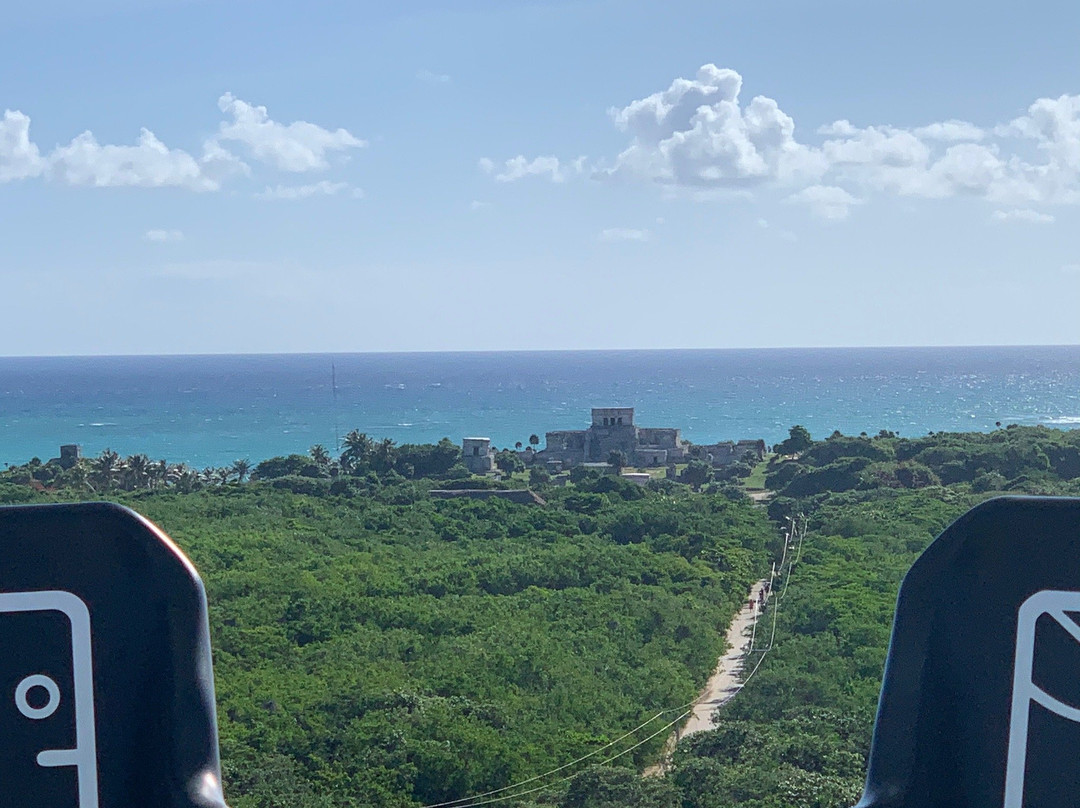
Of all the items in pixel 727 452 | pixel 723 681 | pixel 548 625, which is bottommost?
pixel 723 681

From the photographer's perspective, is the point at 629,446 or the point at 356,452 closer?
the point at 356,452

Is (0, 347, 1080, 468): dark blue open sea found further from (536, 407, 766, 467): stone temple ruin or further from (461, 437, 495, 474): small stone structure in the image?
(461, 437, 495, 474): small stone structure

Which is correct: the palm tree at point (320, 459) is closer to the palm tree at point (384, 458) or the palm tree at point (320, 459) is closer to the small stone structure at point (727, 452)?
the palm tree at point (384, 458)

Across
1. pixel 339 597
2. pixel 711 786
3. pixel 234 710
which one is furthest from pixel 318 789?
pixel 339 597

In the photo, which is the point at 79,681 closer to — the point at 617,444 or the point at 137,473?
the point at 137,473

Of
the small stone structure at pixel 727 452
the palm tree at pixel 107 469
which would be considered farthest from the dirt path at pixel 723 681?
the small stone structure at pixel 727 452

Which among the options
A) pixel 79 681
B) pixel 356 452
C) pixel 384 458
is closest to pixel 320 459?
pixel 356 452

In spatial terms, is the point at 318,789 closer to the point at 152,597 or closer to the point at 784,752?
the point at 784,752
